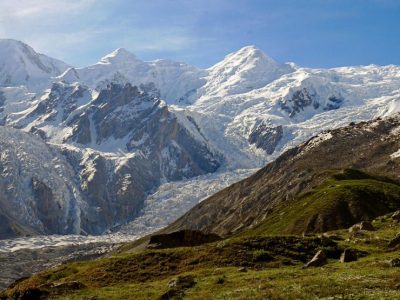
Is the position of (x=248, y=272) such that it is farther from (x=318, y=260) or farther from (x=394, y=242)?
(x=394, y=242)

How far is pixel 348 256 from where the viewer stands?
47.9 meters

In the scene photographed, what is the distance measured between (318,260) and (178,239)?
27.2 meters

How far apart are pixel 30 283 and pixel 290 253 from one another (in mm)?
23153

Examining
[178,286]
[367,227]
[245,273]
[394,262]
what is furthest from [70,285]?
[367,227]

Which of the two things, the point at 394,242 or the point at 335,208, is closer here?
the point at 394,242

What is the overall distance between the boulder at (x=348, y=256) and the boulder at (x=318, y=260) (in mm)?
1249

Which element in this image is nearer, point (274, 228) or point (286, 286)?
point (286, 286)

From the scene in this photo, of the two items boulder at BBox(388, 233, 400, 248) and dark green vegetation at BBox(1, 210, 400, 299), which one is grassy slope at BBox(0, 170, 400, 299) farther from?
boulder at BBox(388, 233, 400, 248)

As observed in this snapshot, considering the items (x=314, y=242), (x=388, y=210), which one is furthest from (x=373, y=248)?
(x=388, y=210)

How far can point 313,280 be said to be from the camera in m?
39.5

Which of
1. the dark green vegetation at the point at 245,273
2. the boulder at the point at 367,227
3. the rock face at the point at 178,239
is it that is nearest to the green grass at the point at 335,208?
the rock face at the point at 178,239

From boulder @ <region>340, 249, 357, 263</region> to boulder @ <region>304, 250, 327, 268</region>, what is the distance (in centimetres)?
125

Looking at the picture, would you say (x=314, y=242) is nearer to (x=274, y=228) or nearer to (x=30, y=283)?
(x=30, y=283)

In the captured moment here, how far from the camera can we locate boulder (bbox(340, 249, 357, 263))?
47.6m
